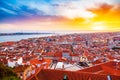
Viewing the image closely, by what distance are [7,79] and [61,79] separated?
325cm

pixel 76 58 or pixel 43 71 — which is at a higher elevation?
pixel 43 71

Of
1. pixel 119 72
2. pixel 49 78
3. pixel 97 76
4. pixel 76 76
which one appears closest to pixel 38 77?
pixel 49 78

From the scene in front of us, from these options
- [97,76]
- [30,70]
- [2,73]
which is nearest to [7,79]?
[2,73]

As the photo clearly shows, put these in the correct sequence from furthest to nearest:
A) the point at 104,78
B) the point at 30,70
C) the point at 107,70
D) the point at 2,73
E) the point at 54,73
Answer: the point at 30,70
the point at 107,70
the point at 54,73
the point at 104,78
the point at 2,73

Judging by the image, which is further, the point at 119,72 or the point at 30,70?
the point at 30,70

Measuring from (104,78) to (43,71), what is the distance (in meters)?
2.38

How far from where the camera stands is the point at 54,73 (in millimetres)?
7797

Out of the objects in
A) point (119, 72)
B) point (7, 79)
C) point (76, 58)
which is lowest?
point (76, 58)

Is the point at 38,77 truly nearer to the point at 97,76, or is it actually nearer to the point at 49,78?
the point at 49,78

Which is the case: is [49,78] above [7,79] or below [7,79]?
below

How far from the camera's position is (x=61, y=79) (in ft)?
24.6

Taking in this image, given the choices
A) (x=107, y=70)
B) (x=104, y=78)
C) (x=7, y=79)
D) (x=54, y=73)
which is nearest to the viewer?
(x=7, y=79)

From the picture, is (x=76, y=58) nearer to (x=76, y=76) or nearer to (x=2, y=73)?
(x=76, y=76)

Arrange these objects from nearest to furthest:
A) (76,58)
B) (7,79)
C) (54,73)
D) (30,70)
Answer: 1. (7,79)
2. (54,73)
3. (30,70)
4. (76,58)
